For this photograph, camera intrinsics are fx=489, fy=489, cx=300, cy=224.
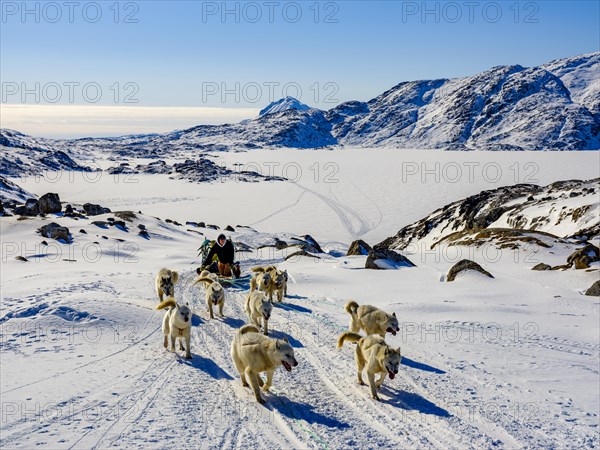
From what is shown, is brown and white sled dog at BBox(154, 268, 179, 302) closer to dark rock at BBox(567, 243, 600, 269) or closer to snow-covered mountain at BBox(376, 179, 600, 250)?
dark rock at BBox(567, 243, 600, 269)

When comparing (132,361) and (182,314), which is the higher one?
(182,314)

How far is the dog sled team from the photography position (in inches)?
338

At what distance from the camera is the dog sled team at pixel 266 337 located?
28.1ft

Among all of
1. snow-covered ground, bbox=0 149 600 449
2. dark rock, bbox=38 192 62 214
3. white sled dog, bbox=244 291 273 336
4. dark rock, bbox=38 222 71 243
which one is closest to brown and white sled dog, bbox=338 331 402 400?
snow-covered ground, bbox=0 149 600 449

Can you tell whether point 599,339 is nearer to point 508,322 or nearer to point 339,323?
point 508,322

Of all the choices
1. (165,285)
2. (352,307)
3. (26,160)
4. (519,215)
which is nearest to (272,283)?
(165,285)

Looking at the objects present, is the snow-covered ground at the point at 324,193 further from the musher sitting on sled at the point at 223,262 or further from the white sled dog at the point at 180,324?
the white sled dog at the point at 180,324

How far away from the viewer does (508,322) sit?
14.9 meters

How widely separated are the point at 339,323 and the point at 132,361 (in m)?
6.02

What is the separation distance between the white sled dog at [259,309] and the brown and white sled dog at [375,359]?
9.81ft

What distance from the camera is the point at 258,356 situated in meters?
8.59

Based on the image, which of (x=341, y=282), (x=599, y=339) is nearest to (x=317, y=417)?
(x=599, y=339)

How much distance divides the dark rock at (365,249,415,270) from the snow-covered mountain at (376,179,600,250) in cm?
2073

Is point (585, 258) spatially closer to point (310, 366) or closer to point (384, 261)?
point (384, 261)
